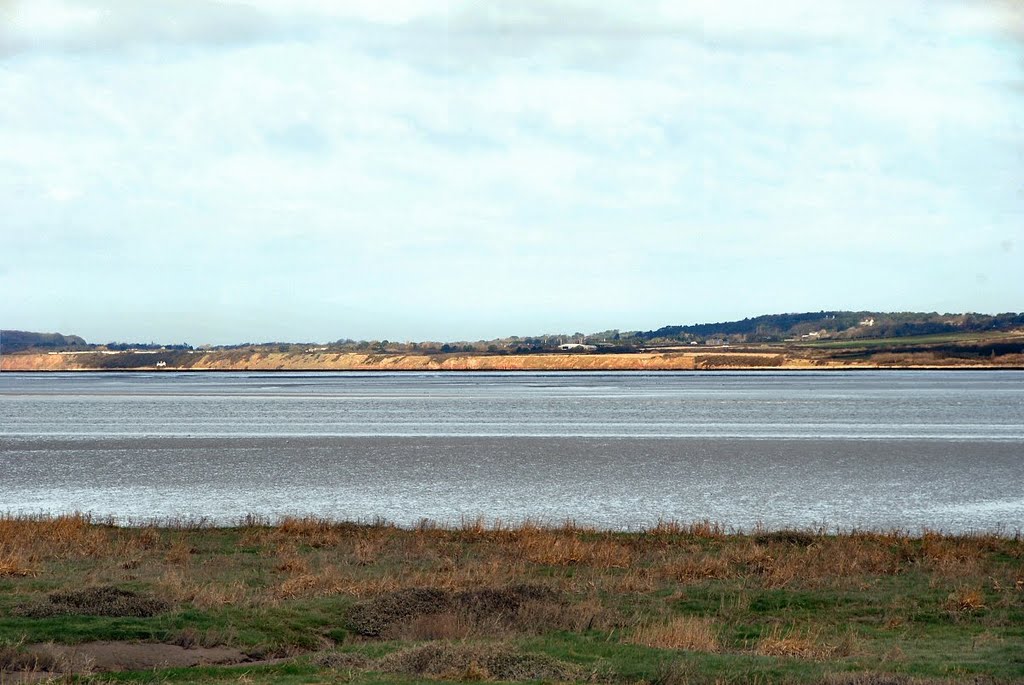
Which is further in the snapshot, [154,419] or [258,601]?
[154,419]

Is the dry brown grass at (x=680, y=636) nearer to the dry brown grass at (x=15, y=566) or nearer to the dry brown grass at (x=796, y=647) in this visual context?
the dry brown grass at (x=796, y=647)

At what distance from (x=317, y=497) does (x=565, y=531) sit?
13.3 metres

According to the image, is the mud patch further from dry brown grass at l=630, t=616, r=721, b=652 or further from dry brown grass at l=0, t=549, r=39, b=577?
dry brown grass at l=0, t=549, r=39, b=577

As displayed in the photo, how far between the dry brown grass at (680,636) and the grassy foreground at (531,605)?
39 millimetres

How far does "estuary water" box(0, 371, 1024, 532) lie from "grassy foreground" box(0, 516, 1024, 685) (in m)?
7.29

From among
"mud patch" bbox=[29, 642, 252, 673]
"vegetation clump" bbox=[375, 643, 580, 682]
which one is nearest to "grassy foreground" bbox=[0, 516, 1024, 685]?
"vegetation clump" bbox=[375, 643, 580, 682]

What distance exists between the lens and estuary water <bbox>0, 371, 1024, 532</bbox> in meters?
31.4

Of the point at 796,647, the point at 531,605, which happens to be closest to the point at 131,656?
the point at 531,605

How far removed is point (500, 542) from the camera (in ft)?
72.3

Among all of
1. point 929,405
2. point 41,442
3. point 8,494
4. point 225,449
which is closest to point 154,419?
point 41,442

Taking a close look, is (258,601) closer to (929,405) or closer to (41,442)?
(41,442)

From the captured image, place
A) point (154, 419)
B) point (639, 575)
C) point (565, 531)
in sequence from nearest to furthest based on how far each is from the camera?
point (639, 575) → point (565, 531) → point (154, 419)

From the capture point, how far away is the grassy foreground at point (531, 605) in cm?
1112

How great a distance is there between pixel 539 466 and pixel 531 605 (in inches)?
1244
